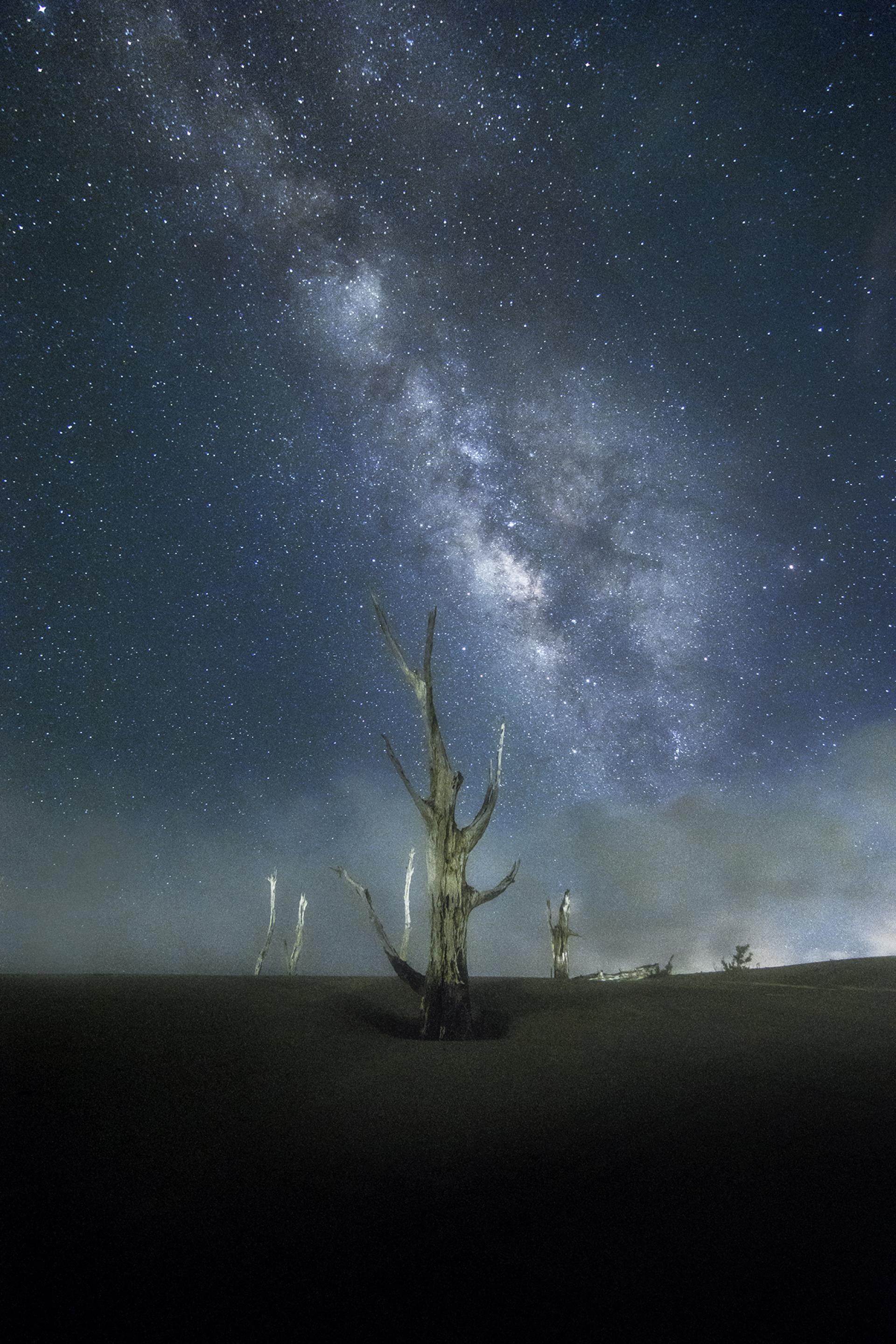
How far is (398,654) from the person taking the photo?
29.1 feet

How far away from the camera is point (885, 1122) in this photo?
3.85 m

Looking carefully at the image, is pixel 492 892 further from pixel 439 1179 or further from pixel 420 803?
pixel 439 1179

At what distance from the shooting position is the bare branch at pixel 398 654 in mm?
8531

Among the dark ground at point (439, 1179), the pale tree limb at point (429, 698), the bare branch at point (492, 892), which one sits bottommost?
the dark ground at point (439, 1179)

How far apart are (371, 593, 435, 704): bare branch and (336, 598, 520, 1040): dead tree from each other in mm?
15

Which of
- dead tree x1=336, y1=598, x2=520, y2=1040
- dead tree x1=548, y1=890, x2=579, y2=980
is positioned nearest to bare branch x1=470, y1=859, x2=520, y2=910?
dead tree x1=336, y1=598, x2=520, y2=1040

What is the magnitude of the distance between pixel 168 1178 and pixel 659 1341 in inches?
103

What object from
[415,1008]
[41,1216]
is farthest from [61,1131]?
[415,1008]

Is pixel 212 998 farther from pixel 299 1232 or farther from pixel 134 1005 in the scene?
pixel 299 1232

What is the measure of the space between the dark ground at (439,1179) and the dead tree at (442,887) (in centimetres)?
80

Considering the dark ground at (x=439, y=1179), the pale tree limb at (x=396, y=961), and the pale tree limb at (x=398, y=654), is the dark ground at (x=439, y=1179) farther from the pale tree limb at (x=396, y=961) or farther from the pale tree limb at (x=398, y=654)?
the pale tree limb at (x=398, y=654)

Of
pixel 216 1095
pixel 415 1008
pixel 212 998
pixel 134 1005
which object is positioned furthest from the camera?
pixel 415 1008

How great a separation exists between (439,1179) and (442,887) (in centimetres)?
409

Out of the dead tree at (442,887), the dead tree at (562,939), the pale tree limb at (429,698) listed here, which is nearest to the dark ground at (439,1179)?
the dead tree at (442,887)
